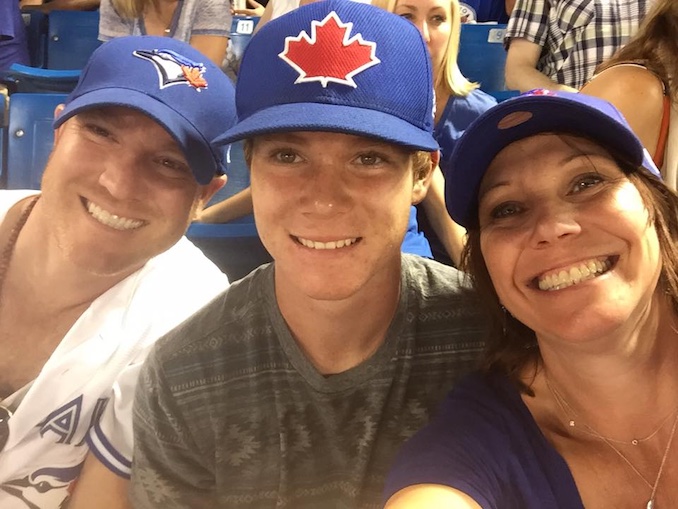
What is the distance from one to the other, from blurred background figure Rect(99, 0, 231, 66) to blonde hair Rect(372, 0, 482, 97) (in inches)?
29.2

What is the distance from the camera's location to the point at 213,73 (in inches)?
49.4

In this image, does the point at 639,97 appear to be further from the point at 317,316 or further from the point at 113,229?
the point at 113,229

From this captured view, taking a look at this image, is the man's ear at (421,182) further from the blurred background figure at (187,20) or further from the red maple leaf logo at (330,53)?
the blurred background figure at (187,20)

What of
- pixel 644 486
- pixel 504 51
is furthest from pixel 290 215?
pixel 504 51

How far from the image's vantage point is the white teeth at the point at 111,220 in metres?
1.19

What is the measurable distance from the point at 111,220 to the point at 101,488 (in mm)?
491

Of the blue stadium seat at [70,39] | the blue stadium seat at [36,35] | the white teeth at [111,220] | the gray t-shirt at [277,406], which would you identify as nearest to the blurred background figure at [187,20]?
the blue stadium seat at [70,39]

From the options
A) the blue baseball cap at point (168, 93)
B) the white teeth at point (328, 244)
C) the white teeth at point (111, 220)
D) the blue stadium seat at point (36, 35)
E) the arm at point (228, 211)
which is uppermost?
the blue baseball cap at point (168, 93)

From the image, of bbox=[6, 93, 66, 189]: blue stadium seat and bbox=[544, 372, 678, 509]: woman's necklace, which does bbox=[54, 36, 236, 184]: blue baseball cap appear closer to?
bbox=[544, 372, 678, 509]: woman's necklace

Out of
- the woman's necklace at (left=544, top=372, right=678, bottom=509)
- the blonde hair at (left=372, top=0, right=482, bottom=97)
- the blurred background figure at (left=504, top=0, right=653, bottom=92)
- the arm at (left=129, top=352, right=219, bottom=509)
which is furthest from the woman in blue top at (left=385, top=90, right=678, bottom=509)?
the blurred background figure at (left=504, top=0, right=653, bottom=92)

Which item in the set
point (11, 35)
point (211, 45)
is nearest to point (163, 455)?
point (211, 45)

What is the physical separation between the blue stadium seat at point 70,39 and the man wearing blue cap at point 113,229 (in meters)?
2.29

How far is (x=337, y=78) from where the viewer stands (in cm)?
97

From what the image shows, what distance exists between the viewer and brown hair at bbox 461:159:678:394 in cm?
95
